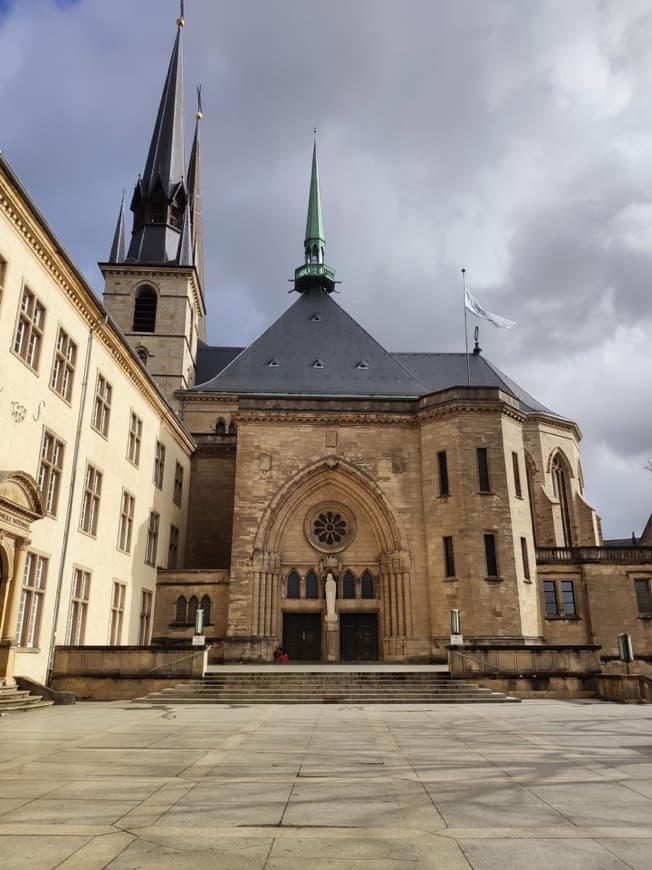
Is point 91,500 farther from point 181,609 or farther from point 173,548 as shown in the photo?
point 173,548

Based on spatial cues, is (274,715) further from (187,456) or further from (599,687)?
(187,456)

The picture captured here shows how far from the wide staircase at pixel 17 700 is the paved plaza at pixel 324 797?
243cm

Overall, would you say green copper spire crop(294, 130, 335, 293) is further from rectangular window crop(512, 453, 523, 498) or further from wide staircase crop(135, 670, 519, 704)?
wide staircase crop(135, 670, 519, 704)

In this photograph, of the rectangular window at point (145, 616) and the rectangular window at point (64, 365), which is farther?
the rectangular window at point (145, 616)

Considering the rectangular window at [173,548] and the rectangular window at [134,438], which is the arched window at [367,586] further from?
the rectangular window at [134,438]

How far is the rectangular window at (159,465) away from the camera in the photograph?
27320 mm

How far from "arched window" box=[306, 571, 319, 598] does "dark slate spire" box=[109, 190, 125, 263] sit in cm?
2817

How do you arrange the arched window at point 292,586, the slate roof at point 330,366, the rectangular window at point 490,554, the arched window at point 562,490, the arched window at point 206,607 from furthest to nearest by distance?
the arched window at point 562,490
the slate roof at point 330,366
the arched window at point 292,586
the arched window at point 206,607
the rectangular window at point 490,554

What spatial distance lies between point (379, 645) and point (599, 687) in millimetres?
11321

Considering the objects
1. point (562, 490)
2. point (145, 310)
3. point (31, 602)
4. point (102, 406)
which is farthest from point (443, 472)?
point (145, 310)

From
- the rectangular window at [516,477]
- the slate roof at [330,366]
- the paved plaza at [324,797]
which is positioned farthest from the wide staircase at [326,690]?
the slate roof at [330,366]

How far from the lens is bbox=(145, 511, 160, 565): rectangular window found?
85.2 feet

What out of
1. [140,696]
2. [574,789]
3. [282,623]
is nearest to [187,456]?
[282,623]

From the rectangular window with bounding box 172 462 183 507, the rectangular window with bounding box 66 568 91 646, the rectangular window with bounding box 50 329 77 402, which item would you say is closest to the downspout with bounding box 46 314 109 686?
the rectangular window with bounding box 50 329 77 402
